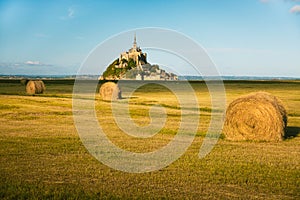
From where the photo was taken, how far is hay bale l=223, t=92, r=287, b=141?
53.1 ft

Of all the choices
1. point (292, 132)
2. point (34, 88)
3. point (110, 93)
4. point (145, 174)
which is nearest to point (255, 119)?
point (292, 132)

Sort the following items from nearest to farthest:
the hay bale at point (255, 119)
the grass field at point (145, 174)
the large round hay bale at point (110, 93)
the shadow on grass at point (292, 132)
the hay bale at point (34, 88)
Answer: the grass field at point (145, 174) → the hay bale at point (255, 119) → the shadow on grass at point (292, 132) → the large round hay bale at point (110, 93) → the hay bale at point (34, 88)

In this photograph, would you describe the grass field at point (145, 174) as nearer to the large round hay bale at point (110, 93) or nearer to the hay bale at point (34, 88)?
the large round hay bale at point (110, 93)

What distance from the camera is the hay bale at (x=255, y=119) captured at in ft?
53.1

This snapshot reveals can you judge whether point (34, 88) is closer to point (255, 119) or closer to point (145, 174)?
point (255, 119)

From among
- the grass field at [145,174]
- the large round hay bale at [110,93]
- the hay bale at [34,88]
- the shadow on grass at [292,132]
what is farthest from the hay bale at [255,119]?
the hay bale at [34,88]

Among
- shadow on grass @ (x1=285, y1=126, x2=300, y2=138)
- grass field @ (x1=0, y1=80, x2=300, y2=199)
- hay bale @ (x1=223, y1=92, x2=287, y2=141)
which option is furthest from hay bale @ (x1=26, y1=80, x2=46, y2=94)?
hay bale @ (x1=223, y1=92, x2=287, y2=141)

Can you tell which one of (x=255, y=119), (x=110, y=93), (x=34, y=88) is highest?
(x=34, y=88)

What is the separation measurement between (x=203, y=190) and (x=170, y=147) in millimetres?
5421

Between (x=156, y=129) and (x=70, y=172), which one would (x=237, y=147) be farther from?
(x=70, y=172)

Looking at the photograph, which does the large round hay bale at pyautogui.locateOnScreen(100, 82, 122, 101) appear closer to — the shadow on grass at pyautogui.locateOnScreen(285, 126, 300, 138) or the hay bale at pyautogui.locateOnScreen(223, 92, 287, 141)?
the shadow on grass at pyautogui.locateOnScreen(285, 126, 300, 138)

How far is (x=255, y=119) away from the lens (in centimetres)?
1645

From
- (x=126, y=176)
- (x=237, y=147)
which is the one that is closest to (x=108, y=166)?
(x=126, y=176)

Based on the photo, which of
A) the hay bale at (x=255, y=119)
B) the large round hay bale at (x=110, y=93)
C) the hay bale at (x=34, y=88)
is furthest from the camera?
the hay bale at (x=34, y=88)
